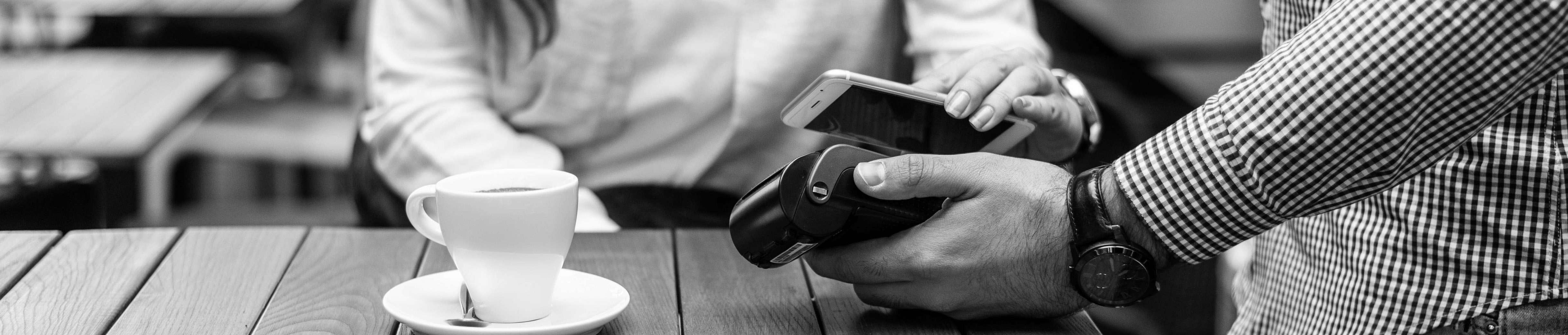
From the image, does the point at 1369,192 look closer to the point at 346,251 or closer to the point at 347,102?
the point at 346,251

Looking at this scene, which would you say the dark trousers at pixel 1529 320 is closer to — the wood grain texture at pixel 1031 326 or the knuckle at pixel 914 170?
the wood grain texture at pixel 1031 326

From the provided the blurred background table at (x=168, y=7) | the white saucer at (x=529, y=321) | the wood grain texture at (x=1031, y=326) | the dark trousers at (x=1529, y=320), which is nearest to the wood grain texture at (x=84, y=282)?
the white saucer at (x=529, y=321)

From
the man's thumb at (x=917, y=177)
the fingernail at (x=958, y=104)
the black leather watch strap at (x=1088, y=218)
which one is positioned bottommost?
the black leather watch strap at (x=1088, y=218)

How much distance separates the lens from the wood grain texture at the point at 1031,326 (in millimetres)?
707

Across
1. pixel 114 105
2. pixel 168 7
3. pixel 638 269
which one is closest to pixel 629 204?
pixel 638 269

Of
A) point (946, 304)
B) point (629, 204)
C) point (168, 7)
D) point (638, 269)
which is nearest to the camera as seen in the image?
point (946, 304)

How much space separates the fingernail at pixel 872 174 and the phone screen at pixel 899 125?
0.47 feet

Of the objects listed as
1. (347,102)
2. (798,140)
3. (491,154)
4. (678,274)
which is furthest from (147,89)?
(678,274)

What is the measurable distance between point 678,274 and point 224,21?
6.39ft

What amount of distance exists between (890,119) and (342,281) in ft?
1.31

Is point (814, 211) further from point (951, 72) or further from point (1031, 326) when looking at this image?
point (951, 72)

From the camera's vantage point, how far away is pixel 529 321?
25.5 inches

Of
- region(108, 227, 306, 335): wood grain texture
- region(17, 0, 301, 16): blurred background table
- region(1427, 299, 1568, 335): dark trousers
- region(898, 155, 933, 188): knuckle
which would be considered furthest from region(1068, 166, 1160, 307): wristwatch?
region(17, 0, 301, 16): blurred background table

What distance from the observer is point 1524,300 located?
76cm
